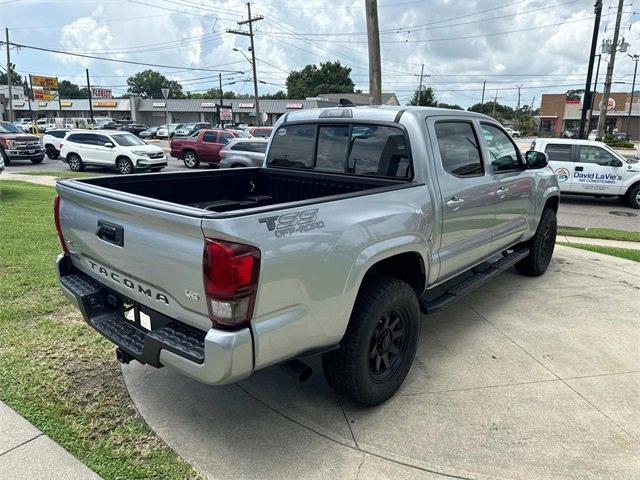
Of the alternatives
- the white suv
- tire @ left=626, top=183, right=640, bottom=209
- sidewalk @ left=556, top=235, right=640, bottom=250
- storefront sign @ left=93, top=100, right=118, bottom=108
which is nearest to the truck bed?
sidewalk @ left=556, top=235, right=640, bottom=250

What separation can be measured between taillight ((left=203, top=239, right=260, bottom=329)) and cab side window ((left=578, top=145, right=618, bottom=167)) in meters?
13.4

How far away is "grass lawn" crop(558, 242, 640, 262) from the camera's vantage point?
719 cm

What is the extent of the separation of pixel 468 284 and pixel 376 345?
1446mm

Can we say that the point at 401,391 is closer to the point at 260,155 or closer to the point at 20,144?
the point at 260,155

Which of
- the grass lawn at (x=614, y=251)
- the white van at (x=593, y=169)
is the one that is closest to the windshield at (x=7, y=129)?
the white van at (x=593, y=169)

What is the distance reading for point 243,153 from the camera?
1653cm

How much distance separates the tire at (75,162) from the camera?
20.3 meters

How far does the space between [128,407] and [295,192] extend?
2.24 meters

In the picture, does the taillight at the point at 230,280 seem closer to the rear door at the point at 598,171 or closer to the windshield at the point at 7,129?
the rear door at the point at 598,171

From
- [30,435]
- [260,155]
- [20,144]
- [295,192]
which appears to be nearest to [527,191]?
[295,192]

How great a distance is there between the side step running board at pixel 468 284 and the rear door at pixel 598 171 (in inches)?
368

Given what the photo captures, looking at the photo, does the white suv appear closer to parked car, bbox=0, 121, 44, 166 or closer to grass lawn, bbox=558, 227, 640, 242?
parked car, bbox=0, 121, 44, 166

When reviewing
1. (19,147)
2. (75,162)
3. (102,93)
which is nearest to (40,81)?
(102,93)

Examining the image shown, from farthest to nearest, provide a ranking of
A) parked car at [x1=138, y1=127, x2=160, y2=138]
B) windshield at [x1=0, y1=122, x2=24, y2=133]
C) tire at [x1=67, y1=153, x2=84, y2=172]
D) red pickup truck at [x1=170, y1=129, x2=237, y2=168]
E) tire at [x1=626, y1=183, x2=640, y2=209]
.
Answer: parked car at [x1=138, y1=127, x2=160, y2=138] < windshield at [x1=0, y1=122, x2=24, y2=133] < red pickup truck at [x1=170, y1=129, x2=237, y2=168] < tire at [x1=67, y1=153, x2=84, y2=172] < tire at [x1=626, y1=183, x2=640, y2=209]
